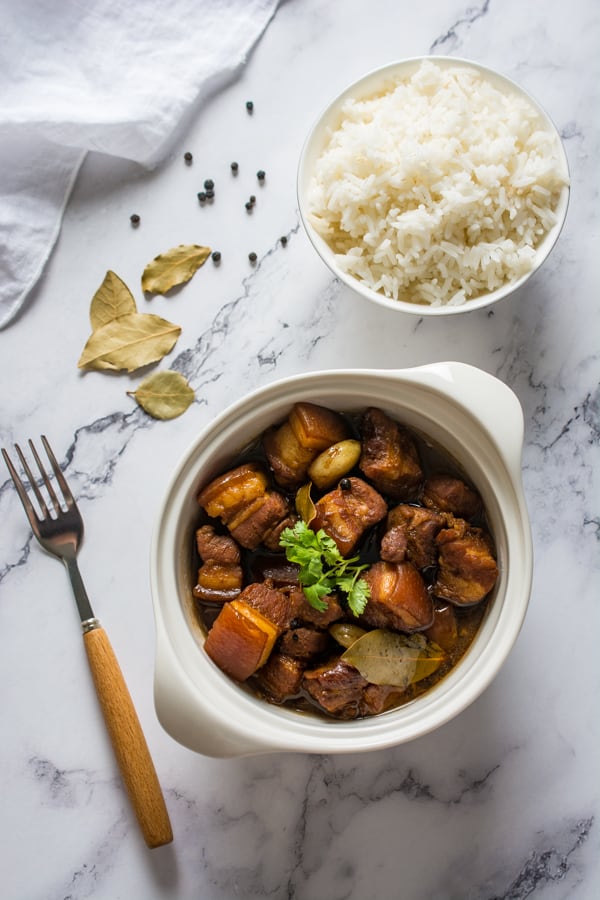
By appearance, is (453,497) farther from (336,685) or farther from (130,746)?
(130,746)

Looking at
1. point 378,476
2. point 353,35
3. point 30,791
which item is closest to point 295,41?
point 353,35

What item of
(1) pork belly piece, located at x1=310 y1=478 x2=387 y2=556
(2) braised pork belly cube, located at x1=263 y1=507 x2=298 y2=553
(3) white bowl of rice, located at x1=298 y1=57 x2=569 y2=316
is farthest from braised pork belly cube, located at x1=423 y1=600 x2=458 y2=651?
(3) white bowl of rice, located at x1=298 y1=57 x2=569 y2=316

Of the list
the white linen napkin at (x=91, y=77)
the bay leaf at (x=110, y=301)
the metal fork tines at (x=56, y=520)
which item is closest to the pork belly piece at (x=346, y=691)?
the metal fork tines at (x=56, y=520)

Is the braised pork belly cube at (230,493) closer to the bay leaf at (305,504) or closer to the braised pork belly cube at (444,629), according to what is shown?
the bay leaf at (305,504)

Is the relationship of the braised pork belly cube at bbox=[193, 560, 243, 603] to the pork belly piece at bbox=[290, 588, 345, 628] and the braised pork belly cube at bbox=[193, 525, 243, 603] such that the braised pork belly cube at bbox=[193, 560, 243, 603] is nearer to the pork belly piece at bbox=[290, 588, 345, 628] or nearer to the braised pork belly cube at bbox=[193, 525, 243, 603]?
the braised pork belly cube at bbox=[193, 525, 243, 603]

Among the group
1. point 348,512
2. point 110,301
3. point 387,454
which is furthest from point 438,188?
point 110,301
